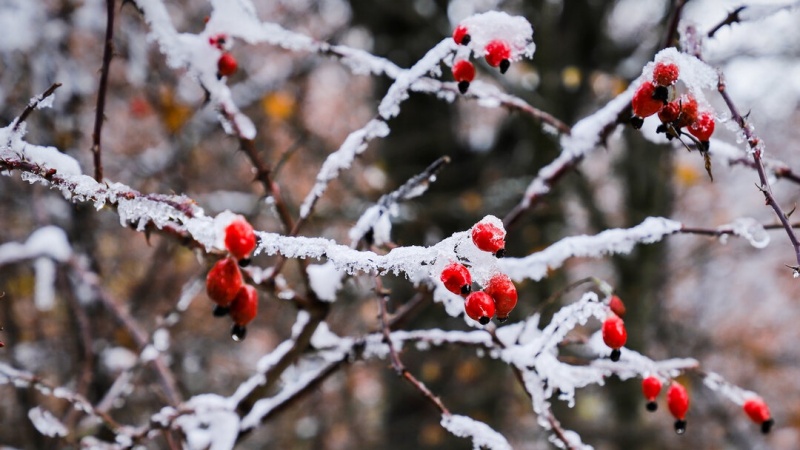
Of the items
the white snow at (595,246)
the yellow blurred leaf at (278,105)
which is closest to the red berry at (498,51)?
the white snow at (595,246)

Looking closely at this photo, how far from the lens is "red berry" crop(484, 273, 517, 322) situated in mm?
1072

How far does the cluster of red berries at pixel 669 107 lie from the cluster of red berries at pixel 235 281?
0.75m

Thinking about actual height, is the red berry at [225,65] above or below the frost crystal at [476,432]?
above

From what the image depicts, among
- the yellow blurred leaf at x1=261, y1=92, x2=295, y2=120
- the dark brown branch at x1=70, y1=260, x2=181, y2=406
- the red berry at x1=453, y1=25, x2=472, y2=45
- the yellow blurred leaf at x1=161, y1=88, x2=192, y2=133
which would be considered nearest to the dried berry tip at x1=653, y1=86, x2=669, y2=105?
the red berry at x1=453, y1=25, x2=472, y2=45

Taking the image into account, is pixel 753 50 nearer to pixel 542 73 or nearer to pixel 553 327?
pixel 542 73

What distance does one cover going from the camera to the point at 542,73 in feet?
13.4

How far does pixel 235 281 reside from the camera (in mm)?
1010

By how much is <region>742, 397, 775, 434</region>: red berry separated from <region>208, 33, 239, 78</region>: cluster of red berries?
166cm

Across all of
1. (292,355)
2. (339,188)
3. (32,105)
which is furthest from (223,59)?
(339,188)

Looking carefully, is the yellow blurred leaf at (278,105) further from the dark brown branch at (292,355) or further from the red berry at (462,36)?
the red berry at (462,36)

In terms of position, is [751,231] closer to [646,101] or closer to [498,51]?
[646,101]

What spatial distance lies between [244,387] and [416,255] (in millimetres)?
1096

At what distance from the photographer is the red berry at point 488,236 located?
38.7 inches

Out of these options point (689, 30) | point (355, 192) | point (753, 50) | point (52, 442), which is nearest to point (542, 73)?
point (355, 192)
